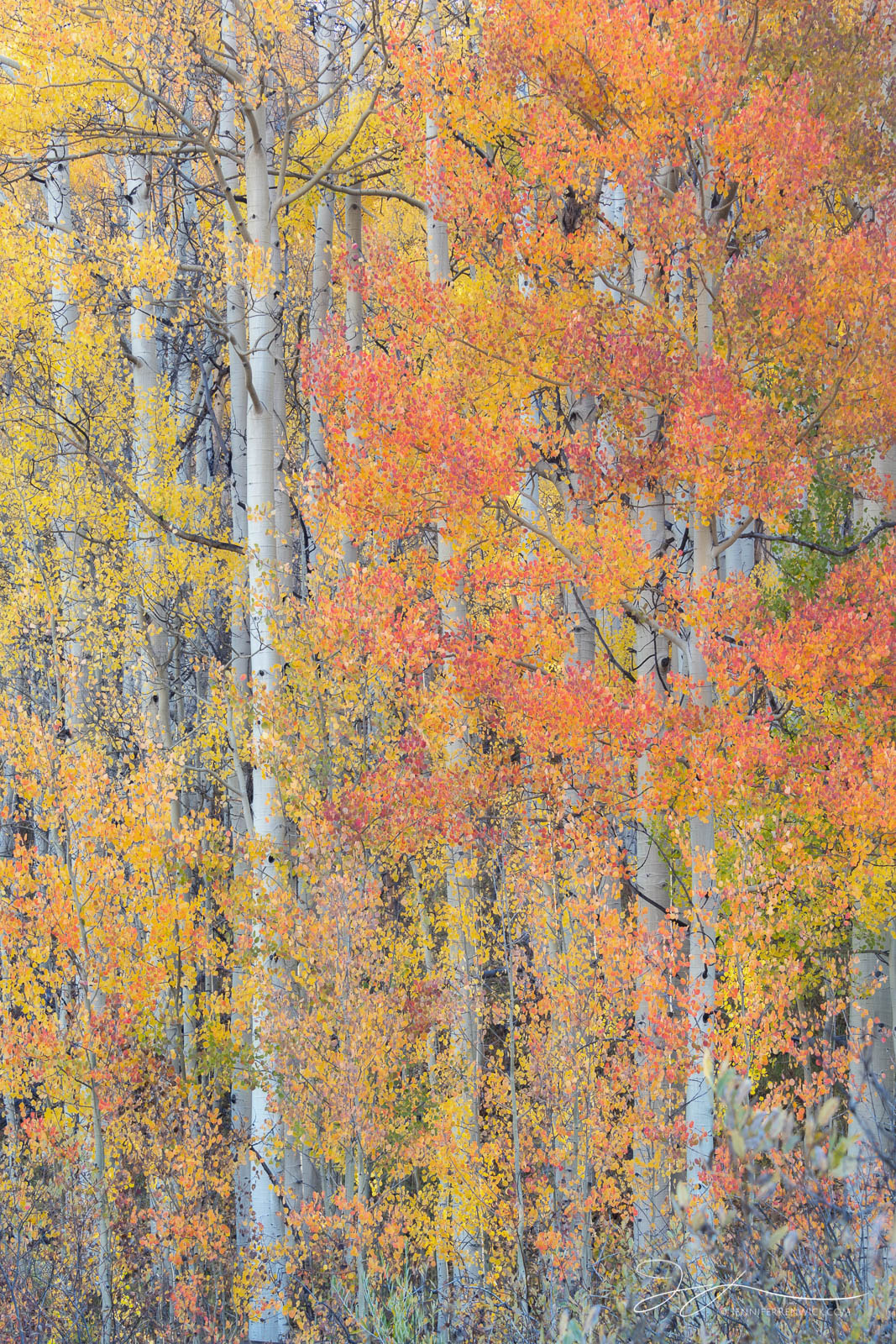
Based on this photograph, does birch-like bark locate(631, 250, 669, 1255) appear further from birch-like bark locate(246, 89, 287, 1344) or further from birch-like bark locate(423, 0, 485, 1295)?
birch-like bark locate(246, 89, 287, 1344)

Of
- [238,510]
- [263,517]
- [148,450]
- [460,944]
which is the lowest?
[460,944]

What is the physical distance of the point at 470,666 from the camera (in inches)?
367

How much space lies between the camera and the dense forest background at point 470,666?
8.30m

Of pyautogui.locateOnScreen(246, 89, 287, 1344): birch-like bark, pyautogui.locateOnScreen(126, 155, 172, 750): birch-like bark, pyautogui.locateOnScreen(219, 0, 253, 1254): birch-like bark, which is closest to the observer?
pyautogui.locateOnScreen(246, 89, 287, 1344): birch-like bark

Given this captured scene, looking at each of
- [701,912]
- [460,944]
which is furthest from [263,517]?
[701,912]

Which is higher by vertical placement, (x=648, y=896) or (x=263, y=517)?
(x=263, y=517)

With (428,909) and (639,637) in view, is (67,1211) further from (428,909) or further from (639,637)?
(639,637)

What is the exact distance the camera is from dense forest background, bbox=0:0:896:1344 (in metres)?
8.30

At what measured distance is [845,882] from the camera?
29.4ft

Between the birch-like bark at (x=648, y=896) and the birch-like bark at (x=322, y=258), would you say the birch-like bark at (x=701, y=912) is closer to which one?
the birch-like bark at (x=648, y=896)

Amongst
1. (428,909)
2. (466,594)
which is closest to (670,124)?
(466,594)

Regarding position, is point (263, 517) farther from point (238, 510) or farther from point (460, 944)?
point (460, 944)

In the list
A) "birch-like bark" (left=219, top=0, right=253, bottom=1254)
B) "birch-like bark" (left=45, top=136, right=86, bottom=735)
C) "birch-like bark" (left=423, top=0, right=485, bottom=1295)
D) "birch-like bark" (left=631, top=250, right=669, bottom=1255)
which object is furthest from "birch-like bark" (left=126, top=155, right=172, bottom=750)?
"birch-like bark" (left=631, top=250, right=669, bottom=1255)

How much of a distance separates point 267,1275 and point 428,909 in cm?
575
